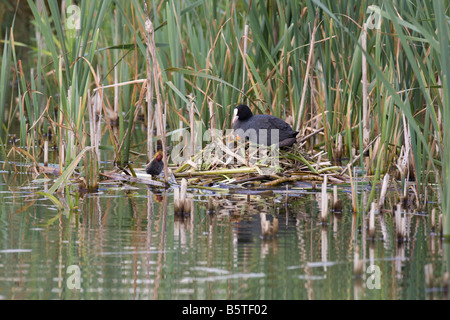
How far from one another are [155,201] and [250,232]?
1.43m

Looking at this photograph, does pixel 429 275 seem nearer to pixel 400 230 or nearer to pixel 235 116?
pixel 400 230

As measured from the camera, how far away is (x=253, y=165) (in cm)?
707

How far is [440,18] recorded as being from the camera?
432cm

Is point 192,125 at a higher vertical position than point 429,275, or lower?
higher

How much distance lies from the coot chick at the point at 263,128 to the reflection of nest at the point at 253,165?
81mm

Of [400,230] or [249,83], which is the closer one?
[400,230]

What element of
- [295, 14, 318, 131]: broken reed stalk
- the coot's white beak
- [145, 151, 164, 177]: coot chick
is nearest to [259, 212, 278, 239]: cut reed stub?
[145, 151, 164, 177]: coot chick

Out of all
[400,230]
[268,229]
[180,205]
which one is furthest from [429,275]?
[180,205]

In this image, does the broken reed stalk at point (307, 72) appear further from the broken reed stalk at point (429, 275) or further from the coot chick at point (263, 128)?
the broken reed stalk at point (429, 275)

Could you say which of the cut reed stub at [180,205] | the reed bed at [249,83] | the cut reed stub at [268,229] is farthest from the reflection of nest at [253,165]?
the cut reed stub at [268,229]

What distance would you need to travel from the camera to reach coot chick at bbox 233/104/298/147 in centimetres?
716

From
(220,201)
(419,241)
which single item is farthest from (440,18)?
(220,201)

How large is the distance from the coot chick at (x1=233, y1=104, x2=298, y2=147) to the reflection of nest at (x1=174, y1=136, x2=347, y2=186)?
8 centimetres

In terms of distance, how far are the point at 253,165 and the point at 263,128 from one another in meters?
0.41
